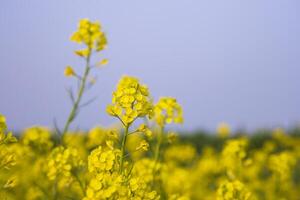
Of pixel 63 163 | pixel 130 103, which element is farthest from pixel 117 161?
pixel 63 163

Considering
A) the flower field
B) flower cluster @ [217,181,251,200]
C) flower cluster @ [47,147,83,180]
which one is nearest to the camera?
the flower field

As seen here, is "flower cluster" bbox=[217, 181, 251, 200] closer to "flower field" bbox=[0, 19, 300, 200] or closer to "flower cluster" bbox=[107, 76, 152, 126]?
"flower field" bbox=[0, 19, 300, 200]

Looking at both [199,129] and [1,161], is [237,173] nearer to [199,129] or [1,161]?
[1,161]

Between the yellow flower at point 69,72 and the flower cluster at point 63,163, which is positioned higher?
the yellow flower at point 69,72

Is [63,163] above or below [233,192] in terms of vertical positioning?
above

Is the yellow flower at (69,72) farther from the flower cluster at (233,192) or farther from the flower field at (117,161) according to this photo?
the flower cluster at (233,192)

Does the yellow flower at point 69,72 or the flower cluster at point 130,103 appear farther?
the yellow flower at point 69,72

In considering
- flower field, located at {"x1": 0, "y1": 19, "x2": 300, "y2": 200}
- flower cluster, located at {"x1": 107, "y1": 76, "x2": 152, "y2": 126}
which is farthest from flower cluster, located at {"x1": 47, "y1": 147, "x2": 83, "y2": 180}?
flower cluster, located at {"x1": 107, "y1": 76, "x2": 152, "y2": 126}

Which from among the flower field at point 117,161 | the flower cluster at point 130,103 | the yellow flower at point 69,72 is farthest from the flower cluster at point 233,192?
the yellow flower at point 69,72

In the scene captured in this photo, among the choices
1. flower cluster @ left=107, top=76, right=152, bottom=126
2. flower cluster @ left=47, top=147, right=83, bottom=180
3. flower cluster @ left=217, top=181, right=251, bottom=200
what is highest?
flower cluster @ left=107, top=76, right=152, bottom=126

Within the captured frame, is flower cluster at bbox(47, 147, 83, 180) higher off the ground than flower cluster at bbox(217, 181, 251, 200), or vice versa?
flower cluster at bbox(47, 147, 83, 180)

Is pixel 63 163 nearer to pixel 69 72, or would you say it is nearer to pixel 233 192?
pixel 69 72

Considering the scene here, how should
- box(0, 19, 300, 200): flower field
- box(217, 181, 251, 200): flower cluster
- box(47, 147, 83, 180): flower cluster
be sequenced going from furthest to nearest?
box(47, 147, 83, 180): flower cluster → box(217, 181, 251, 200): flower cluster → box(0, 19, 300, 200): flower field

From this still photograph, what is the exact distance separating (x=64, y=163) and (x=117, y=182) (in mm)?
1353
